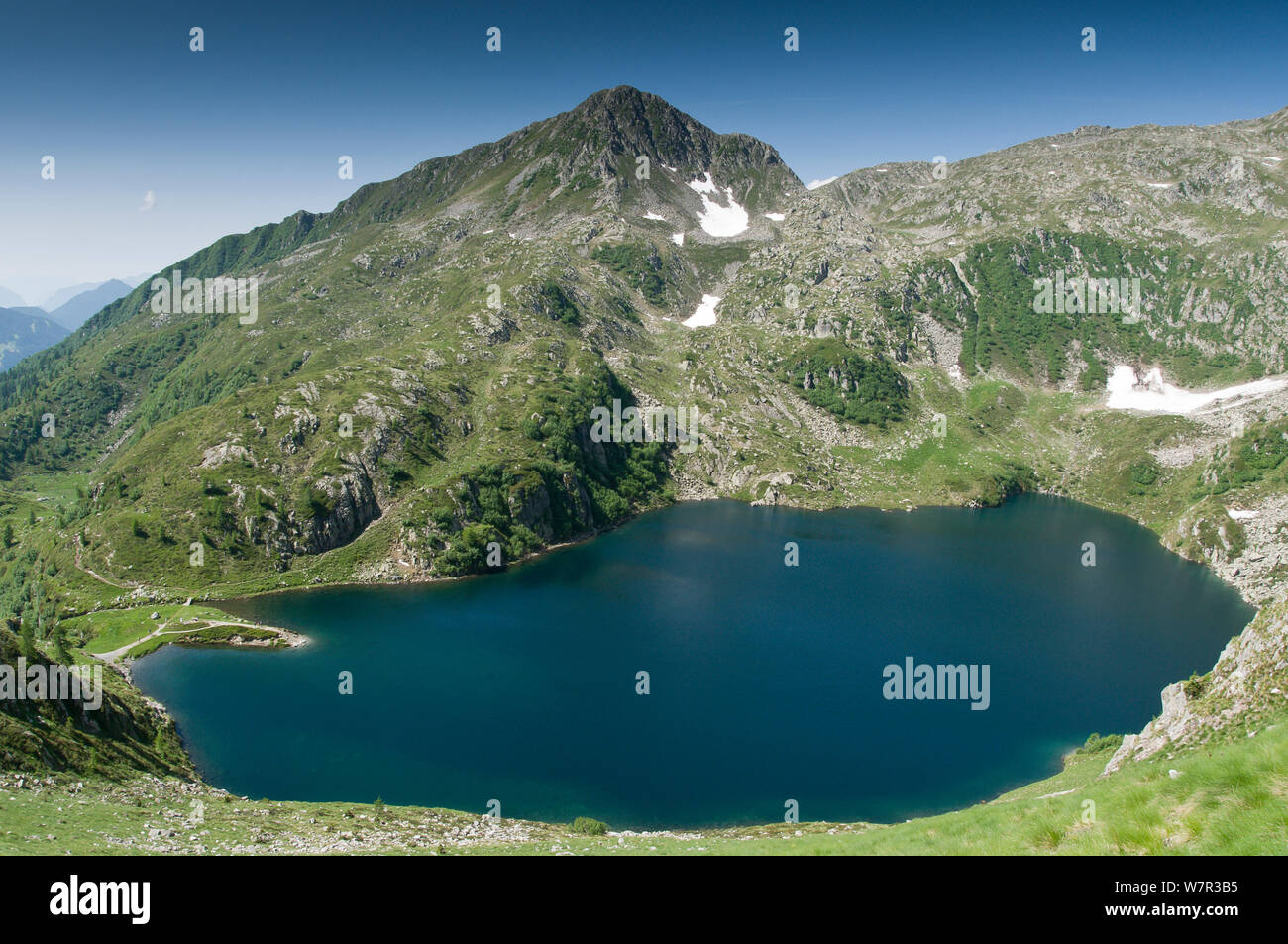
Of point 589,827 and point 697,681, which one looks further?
point 697,681

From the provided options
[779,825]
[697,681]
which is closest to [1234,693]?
[779,825]

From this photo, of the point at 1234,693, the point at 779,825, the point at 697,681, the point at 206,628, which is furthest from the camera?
the point at 206,628

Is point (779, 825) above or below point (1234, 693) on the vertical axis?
below

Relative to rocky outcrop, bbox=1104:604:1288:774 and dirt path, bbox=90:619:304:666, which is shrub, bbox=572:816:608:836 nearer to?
rocky outcrop, bbox=1104:604:1288:774

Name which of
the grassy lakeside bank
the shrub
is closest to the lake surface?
the shrub

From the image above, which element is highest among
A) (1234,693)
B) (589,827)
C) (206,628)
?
(1234,693)

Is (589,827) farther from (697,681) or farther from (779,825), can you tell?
(697,681)

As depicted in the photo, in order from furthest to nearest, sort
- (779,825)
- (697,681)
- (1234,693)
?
1. (697,681)
2. (779,825)
3. (1234,693)

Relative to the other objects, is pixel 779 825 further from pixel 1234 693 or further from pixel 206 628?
pixel 206 628
